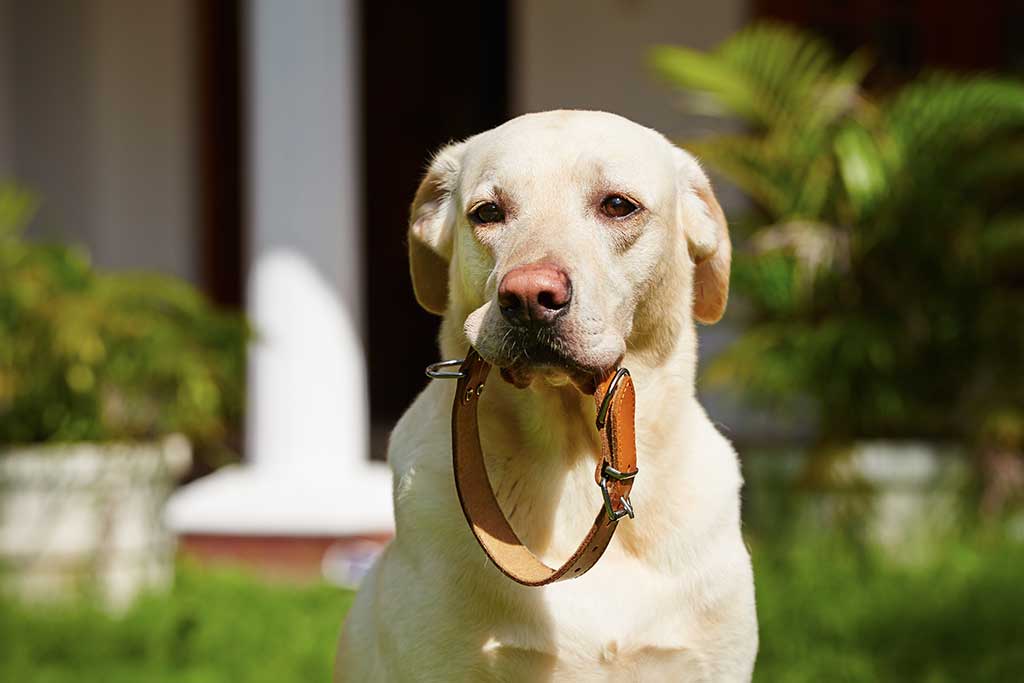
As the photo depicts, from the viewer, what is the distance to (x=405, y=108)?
8.21 m

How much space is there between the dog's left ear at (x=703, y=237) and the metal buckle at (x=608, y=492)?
42 cm

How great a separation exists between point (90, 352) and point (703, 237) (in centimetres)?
319

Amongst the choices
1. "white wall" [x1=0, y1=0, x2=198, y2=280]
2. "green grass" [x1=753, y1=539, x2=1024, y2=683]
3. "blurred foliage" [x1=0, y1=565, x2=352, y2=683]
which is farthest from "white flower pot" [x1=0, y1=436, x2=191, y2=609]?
"white wall" [x1=0, y1=0, x2=198, y2=280]

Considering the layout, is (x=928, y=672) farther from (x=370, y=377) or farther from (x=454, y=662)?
(x=370, y=377)

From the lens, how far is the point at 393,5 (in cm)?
808

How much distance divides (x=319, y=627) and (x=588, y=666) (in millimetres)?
2731

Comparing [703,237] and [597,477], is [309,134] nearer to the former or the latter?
[703,237]

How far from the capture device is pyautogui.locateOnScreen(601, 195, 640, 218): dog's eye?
73.9 inches

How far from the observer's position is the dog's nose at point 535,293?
1688 mm

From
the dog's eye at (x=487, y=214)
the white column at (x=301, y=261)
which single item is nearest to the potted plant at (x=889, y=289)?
the white column at (x=301, y=261)

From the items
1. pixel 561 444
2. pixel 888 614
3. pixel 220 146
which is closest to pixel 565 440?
pixel 561 444

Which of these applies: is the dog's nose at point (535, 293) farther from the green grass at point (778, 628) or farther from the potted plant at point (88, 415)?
the potted plant at point (88, 415)

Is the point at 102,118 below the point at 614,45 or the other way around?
below

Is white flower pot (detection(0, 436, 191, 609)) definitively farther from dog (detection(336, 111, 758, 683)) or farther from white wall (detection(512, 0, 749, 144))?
white wall (detection(512, 0, 749, 144))
